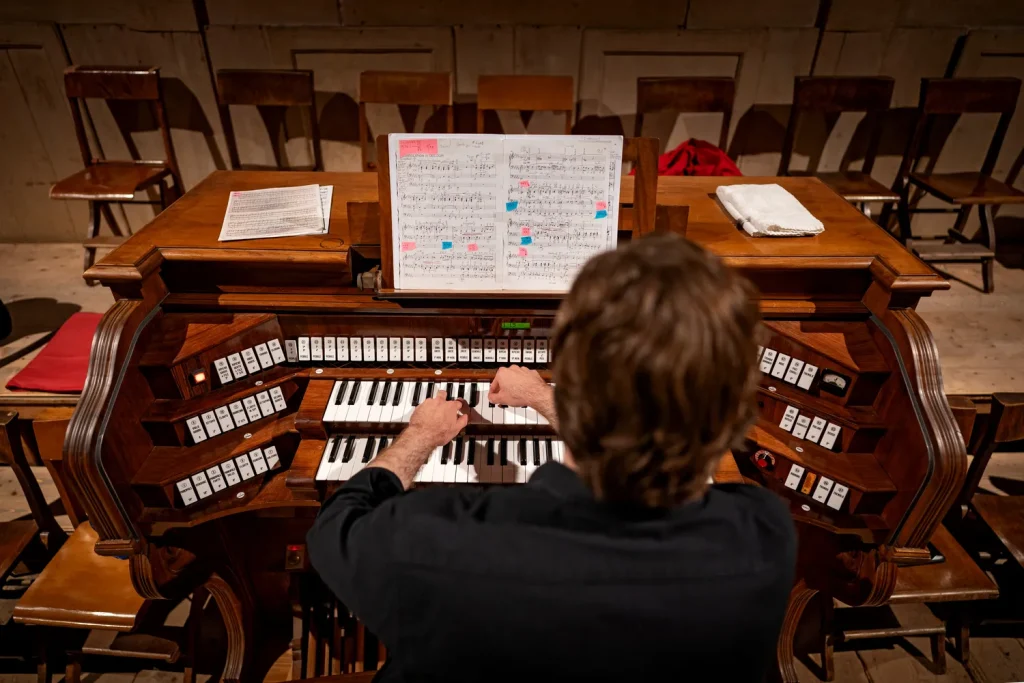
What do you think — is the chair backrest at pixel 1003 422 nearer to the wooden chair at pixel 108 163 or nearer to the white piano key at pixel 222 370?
the white piano key at pixel 222 370

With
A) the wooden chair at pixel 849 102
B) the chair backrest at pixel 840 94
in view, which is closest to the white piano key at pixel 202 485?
the wooden chair at pixel 849 102

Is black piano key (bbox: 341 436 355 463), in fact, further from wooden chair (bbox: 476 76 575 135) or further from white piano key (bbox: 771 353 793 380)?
wooden chair (bbox: 476 76 575 135)

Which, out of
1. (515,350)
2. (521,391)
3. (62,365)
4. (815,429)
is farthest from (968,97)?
(62,365)

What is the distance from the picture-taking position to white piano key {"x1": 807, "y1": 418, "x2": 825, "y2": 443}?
2.10 meters

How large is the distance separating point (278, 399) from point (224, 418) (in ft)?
0.60

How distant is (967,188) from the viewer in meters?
4.59

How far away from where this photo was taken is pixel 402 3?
176 inches

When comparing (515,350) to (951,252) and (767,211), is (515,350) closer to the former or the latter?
(767,211)

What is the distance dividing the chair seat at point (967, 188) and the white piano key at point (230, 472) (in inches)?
192


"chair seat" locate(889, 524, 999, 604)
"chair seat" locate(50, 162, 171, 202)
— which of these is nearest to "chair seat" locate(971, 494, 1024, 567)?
"chair seat" locate(889, 524, 999, 604)

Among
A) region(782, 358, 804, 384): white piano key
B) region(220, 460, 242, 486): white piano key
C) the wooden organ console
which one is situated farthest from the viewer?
region(782, 358, 804, 384): white piano key

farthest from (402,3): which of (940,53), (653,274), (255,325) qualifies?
(653,274)

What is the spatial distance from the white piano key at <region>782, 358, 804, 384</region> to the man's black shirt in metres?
1.27

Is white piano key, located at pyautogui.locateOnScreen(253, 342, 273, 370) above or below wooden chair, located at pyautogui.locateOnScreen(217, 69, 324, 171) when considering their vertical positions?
below
